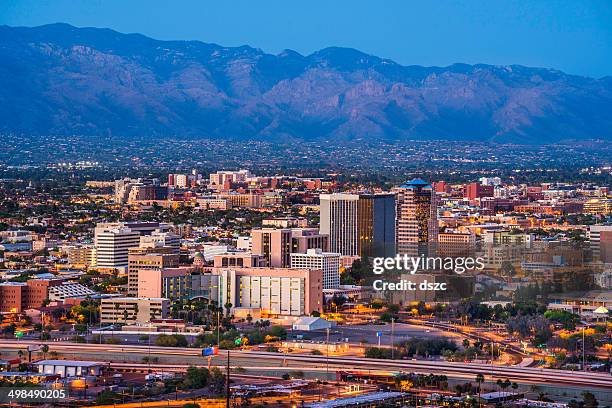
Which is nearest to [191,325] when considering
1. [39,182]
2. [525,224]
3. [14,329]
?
[14,329]

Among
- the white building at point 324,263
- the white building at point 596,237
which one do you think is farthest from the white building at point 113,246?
the white building at point 596,237

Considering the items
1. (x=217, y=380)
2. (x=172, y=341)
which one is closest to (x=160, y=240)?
(x=172, y=341)

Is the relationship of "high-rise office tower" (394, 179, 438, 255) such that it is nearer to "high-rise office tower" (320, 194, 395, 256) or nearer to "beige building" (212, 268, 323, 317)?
"high-rise office tower" (320, 194, 395, 256)

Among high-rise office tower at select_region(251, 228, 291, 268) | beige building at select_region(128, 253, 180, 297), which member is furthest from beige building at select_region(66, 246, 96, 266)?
high-rise office tower at select_region(251, 228, 291, 268)

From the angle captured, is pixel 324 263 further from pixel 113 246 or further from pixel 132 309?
pixel 113 246

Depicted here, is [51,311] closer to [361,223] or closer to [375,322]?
[375,322]

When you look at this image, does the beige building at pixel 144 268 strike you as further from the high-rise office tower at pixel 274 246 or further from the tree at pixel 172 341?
the tree at pixel 172 341
